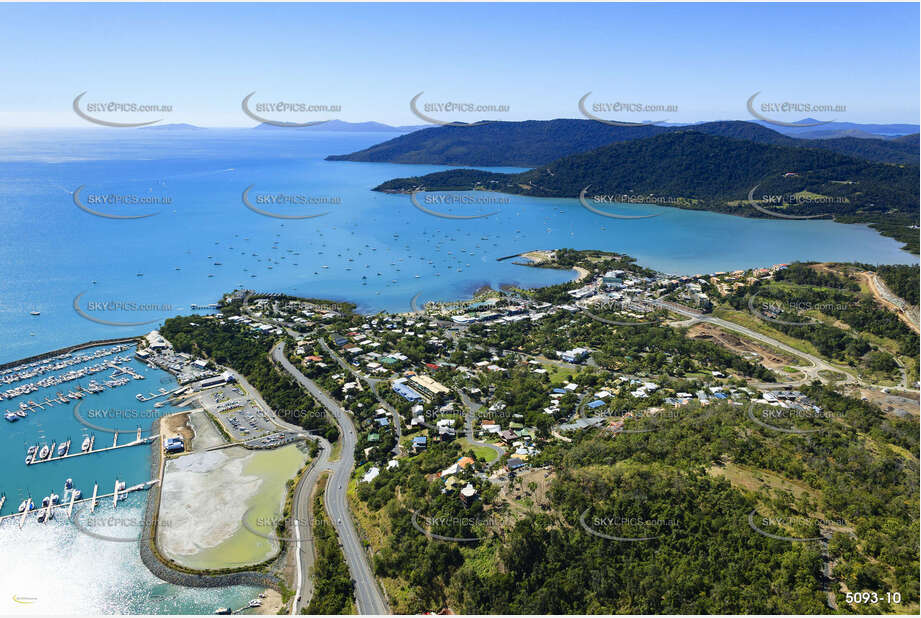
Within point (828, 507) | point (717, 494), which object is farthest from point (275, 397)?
point (828, 507)

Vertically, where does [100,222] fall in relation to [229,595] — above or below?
above

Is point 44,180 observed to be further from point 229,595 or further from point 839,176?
point 839,176

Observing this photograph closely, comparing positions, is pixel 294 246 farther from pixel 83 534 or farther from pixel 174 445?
pixel 83 534

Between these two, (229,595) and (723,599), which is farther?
(229,595)
